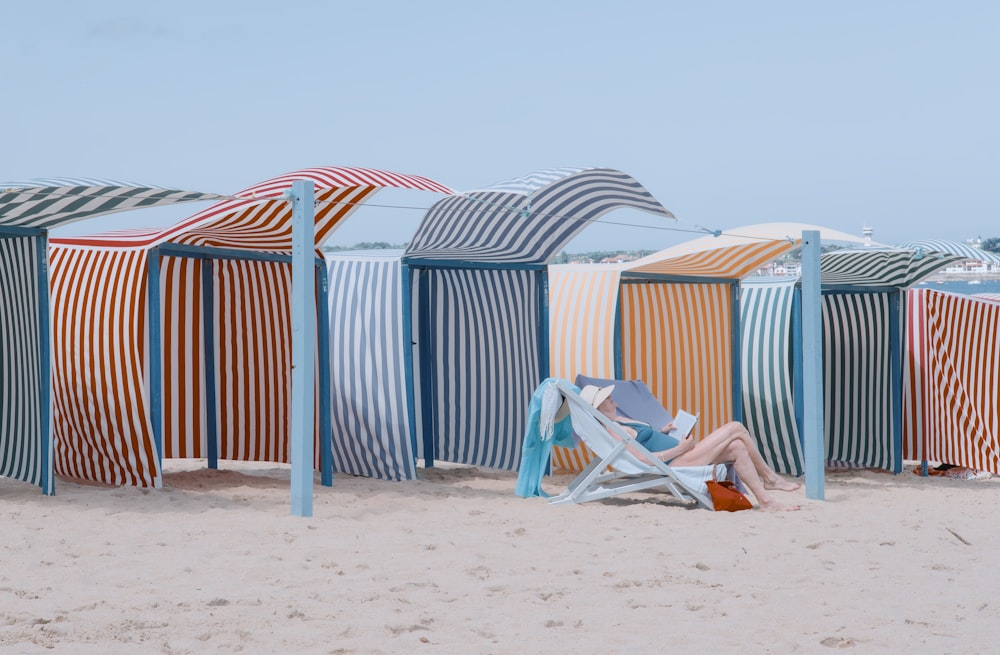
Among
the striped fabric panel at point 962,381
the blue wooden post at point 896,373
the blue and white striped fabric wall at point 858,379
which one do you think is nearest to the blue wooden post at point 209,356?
the blue and white striped fabric wall at point 858,379

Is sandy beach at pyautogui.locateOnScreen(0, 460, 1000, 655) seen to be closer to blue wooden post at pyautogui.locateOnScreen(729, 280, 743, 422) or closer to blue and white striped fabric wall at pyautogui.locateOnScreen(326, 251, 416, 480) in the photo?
blue and white striped fabric wall at pyautogui.locateOnScreen(326, 251, 416, 480)

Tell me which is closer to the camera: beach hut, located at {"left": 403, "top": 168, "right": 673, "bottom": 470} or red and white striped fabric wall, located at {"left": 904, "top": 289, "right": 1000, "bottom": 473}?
beach hut, located at {"left": 403, "top": 168, "right": 673, "bottom": 470}

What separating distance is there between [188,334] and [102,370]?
0.91 m

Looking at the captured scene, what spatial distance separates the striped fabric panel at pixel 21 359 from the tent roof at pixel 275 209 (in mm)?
580

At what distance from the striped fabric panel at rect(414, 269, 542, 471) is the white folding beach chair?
4.89ft

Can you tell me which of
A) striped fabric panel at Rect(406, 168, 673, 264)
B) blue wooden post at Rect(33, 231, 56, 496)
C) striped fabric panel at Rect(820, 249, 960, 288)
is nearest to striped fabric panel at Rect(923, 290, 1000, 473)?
striped fabric panel at Rect(820, 249, 960, 288)

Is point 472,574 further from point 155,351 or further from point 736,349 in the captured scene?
point 736,349

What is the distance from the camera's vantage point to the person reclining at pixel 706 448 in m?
6.57

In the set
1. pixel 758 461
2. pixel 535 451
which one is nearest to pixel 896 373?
pixel 758 461

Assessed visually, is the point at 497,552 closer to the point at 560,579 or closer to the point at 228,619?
the point at 560,579

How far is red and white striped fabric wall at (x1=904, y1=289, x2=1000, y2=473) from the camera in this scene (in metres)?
8.87

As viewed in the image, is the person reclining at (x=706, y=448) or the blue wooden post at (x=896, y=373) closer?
the person reclining at (x=706, y=448)

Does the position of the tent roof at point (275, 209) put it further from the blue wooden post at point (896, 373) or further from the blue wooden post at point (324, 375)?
the blue wooden post at point (896, 373)

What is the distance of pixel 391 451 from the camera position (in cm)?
724
